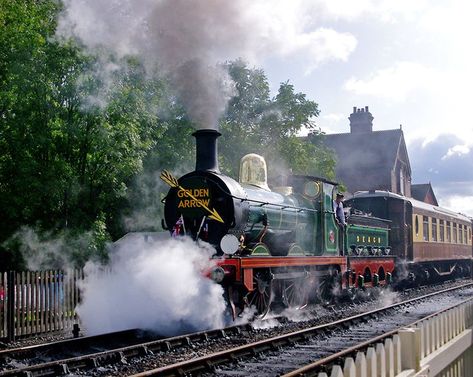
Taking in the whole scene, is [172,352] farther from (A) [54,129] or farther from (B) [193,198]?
(A) [54,129]

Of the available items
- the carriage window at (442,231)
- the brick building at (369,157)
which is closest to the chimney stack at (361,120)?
the brick building at (369,157)

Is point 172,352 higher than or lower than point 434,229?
lower

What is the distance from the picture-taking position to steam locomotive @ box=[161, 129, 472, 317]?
10.9 m

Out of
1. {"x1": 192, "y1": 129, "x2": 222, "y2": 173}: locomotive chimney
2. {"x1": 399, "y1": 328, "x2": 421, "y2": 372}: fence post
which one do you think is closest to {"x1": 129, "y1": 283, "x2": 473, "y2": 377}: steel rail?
{"x1": 399, "y1": 328, "x2": 421, "y2": 372}: fence post

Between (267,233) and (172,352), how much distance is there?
3818mm

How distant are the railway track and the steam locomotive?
109 centimetres

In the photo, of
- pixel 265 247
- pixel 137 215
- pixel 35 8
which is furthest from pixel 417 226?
pixel 35 8

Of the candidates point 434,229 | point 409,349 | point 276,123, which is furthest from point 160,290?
point 276,123

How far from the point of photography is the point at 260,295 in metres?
11.6

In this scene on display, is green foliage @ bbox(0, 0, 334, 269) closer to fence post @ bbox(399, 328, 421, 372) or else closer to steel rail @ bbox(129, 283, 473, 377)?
steel rail @ bbox(129, 283, 473, 377)

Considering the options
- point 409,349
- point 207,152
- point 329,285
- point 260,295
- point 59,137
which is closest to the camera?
point 409,349

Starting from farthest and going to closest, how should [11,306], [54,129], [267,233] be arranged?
[54,129] → [267,233] → [11,306]

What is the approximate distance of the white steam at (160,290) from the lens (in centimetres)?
1007

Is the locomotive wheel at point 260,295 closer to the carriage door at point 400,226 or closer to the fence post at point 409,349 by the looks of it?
the fence post at point 409,349
